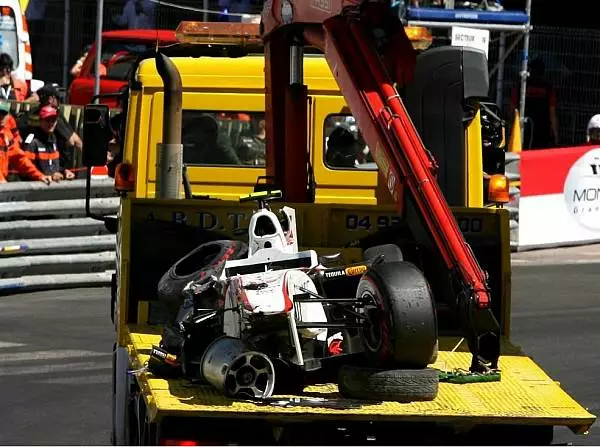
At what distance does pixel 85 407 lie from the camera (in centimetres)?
1206

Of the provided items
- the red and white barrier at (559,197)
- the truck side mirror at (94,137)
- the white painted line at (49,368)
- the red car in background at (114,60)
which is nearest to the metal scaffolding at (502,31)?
the red and white barrier at (559,197)

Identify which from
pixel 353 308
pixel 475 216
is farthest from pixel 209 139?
pixel 353 308

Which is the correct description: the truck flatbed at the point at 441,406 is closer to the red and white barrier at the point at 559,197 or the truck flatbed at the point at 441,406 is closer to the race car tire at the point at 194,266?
the race car tire at the point at 194,266

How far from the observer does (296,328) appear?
732cm

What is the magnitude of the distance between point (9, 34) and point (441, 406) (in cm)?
1968

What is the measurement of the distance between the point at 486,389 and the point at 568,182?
13.6 m

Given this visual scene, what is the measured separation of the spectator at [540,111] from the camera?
25441 mm

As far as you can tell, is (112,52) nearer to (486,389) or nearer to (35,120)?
(35,120)

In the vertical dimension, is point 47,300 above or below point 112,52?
below

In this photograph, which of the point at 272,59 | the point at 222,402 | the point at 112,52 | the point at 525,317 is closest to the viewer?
the point at 222,402

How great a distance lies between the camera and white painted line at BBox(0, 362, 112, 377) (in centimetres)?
1329

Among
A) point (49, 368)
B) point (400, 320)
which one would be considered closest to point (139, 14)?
point (49, 368)

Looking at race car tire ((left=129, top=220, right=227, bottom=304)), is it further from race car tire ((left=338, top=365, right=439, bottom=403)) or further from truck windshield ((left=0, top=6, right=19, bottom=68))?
truck windshield ((left=0, top=6, right=19, bottom=68))

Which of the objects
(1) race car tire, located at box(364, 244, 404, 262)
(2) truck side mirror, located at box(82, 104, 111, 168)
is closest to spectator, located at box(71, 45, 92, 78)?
(2) truck side mirror, located at box(82, 104, 111, 168)
